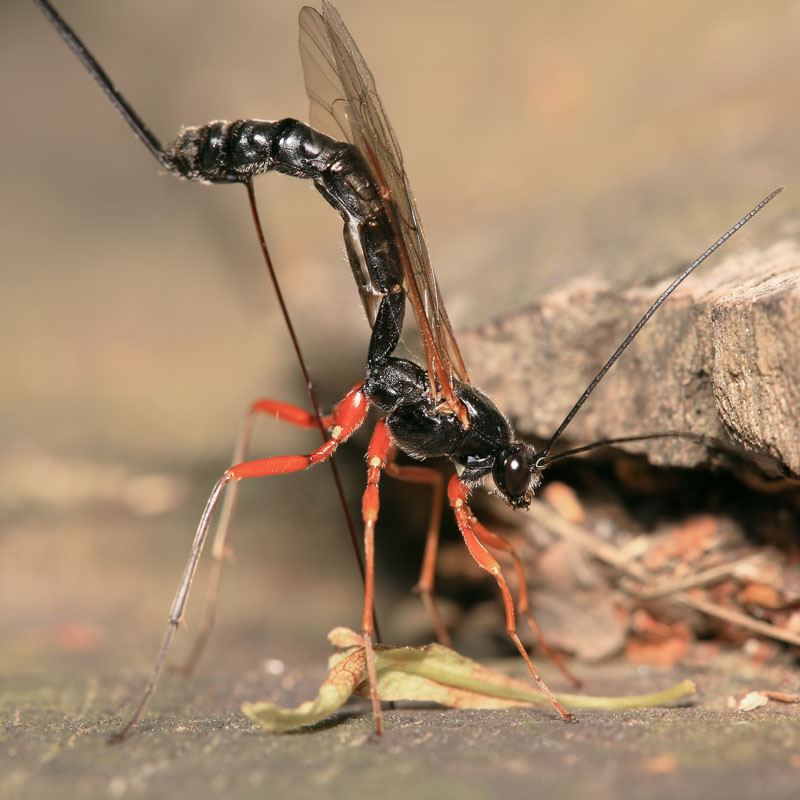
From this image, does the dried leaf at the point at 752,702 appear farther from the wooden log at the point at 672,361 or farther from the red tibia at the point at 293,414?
the red tibia at the point at 293,414

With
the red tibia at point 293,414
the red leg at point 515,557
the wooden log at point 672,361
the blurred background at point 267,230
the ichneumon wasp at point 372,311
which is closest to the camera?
the wooden log at point 672,361

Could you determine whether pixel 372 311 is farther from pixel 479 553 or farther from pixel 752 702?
pixel 752 702

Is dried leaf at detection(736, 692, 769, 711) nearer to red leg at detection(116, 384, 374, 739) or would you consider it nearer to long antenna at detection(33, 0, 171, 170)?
red leg at detection(116, 384, 374, 739)

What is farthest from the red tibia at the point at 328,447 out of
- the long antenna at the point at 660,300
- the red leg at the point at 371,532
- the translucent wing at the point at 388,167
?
the long antenna at the point at 660,300

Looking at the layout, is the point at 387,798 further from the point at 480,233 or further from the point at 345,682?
the point at 480,233

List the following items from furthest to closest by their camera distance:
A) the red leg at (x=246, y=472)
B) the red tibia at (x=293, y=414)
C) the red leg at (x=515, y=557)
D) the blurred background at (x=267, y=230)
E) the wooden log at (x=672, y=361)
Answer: the blurred background at (x=267, y=230) < the red tibia at (x=293, y=414) < the red leg at (x=515, y=557) < the red leg at (x=246, y=472) < the wooden log at (x=672, y=361)

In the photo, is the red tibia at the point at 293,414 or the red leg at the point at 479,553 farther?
the red tibia at the point at 293,414
